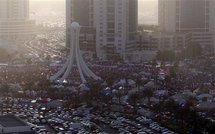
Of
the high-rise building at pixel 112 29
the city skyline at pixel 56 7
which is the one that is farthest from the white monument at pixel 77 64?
the city skyline at pixel 56 7

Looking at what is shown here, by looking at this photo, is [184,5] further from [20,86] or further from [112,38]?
[20,86]

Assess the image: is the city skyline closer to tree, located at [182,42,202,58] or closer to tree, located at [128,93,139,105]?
tree, located at [182,42,202,58]

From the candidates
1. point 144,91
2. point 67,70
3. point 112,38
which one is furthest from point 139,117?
point 112,38

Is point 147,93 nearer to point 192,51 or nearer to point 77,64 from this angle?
point 77,64

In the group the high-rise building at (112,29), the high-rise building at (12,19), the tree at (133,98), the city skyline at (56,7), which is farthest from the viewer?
the city skyline at (56,7)

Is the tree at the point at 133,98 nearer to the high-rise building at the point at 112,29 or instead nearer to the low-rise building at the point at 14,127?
the low-rise building at the point at 14,127

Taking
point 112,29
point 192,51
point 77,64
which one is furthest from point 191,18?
point 77,64
